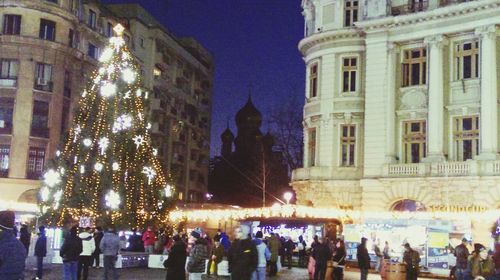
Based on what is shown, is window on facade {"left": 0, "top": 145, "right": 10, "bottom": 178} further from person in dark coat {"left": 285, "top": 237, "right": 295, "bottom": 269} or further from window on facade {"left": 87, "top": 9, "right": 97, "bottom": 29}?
person in dark coat {"left": 285, "top": 237, "right": 295, "bottom": 269}

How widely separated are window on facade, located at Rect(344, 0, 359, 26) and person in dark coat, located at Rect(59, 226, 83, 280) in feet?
93.0

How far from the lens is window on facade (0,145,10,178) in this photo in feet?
159

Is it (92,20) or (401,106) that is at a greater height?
(92,20)

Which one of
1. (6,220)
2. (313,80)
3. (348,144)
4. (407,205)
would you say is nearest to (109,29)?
(313,80)

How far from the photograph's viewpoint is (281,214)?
4041cm

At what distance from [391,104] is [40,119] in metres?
26.1

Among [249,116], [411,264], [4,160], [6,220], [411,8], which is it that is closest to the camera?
[6,220]

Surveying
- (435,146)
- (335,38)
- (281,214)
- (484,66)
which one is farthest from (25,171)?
(484,66)

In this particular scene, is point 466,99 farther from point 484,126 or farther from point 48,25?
point 48,25

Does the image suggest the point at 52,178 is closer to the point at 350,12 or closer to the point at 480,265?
the point at 480,265

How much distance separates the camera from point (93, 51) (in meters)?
56.6

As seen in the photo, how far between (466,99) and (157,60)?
36.7 meters

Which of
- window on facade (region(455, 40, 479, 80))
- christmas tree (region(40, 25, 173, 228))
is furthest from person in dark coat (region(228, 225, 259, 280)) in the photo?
window on facade (region(455, 40, 479, 80))

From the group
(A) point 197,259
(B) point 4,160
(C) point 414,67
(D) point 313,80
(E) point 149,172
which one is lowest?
(A) point 197,259
